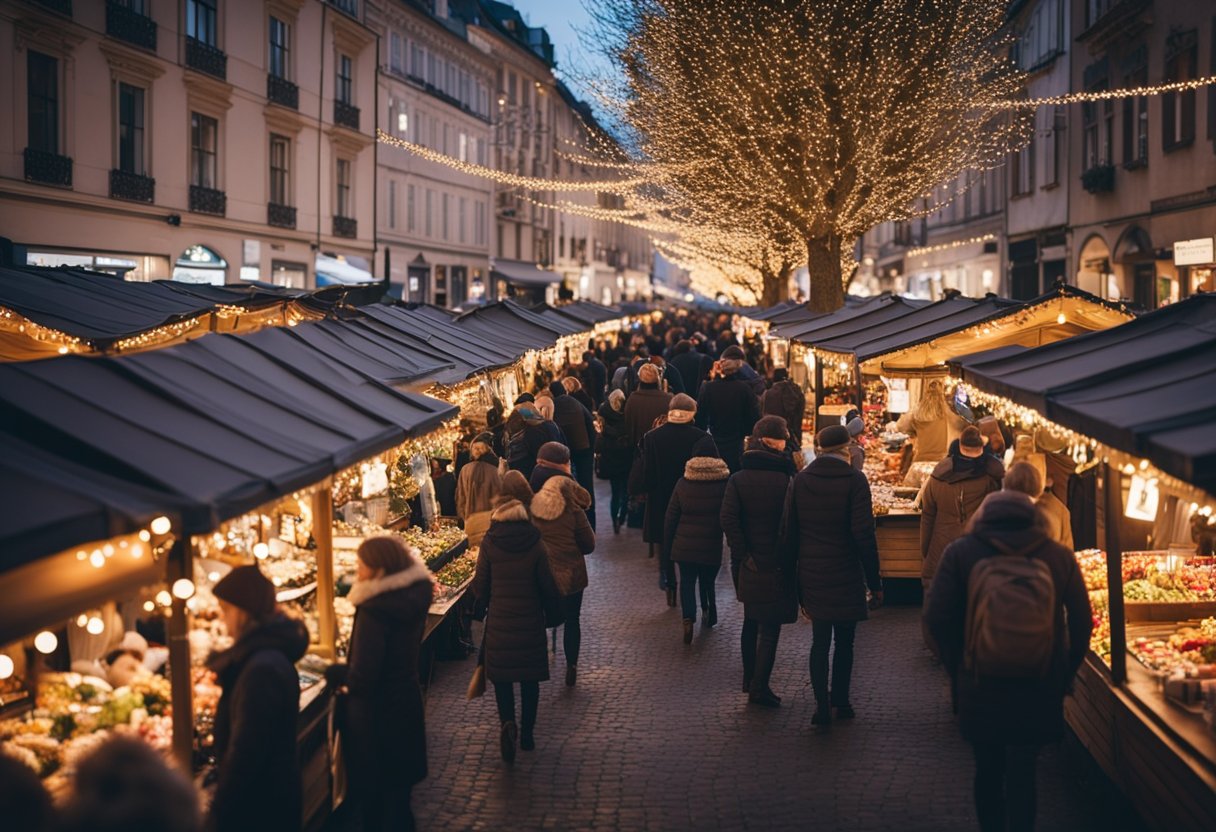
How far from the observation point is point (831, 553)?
8766 mm

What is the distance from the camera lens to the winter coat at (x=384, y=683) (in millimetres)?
6391

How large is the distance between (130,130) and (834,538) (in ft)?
71.3

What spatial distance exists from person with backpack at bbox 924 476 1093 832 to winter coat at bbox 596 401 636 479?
9.17m

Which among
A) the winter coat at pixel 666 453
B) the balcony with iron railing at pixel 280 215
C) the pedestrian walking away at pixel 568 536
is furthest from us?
the balcony with iron railing at pixel 280 215

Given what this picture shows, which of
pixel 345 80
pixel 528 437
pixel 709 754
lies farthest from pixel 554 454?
pixel 345 80

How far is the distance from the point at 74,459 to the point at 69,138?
822 inches

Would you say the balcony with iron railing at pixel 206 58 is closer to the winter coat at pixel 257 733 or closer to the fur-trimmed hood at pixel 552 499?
the fur-trimmed hood at pixel 552 499

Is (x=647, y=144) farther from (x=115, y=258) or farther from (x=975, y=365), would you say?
(x=975, y=365)

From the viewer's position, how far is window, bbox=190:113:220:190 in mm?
29094

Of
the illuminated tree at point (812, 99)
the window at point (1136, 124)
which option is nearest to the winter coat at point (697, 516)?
the illuminated tree at point (812, 99)

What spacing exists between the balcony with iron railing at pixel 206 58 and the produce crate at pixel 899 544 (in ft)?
69.8

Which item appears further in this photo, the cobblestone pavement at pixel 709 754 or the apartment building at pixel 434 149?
the apartment building at pixel 434 149

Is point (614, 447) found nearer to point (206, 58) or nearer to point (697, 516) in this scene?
point (697, 516)

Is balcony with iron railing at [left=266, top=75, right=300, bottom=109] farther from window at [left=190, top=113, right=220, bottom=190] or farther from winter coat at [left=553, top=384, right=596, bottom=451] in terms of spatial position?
winter coat at [left=553, top=384, right=596, bottom=451]
